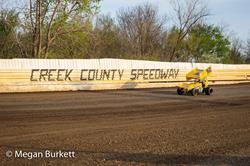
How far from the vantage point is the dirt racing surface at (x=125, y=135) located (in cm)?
633

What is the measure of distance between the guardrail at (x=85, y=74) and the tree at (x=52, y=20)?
8.70m

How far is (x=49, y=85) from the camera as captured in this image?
21.8m

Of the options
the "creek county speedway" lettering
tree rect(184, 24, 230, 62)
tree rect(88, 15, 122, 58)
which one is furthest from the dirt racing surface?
tree rect(184, 24, 230, 62)

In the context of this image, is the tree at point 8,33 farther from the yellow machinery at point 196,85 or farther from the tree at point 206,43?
the tree at point 206,43

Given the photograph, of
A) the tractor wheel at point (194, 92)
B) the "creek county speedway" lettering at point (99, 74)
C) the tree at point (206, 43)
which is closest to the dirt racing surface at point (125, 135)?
the tractor wheel at point (194, 92)

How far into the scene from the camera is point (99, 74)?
24344 millimetres

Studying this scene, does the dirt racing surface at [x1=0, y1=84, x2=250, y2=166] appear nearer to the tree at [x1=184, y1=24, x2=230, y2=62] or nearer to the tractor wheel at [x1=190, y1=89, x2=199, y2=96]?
the tractor wheel at [x1=190, y1=89, x2=199, y2=96]

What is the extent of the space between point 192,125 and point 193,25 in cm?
4636

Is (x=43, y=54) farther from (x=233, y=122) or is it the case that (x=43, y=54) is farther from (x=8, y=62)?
(x=233, y=122)

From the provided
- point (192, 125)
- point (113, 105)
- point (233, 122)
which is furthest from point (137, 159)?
point (113, 105)

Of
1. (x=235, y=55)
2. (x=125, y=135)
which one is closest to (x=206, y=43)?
(x=235, y=55)

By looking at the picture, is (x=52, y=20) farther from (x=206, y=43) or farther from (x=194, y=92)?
(x=206, y=43)

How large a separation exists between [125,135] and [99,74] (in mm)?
16204

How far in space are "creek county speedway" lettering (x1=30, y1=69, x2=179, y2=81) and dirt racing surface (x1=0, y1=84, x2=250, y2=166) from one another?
863 centimetres
